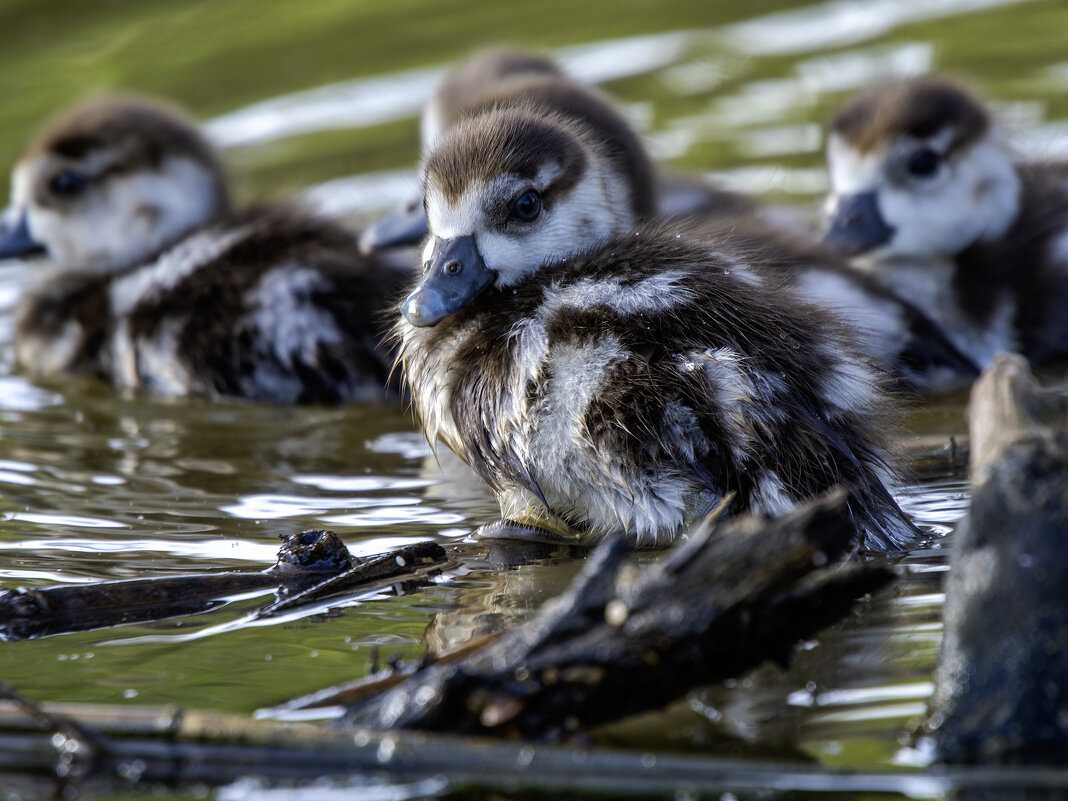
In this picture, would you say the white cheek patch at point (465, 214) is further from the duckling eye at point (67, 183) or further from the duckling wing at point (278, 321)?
the duckling eye at point (67, 183)

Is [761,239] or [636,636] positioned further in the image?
[761,239]

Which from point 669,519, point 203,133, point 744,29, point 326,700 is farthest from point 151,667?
point 744,29

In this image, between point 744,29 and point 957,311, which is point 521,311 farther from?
point 744,29

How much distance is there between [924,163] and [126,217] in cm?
269

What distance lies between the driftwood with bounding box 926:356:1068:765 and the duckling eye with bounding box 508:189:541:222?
1462 millimetres

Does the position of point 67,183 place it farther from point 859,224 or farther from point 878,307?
point 878,307

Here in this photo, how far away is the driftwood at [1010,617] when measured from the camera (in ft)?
6.18

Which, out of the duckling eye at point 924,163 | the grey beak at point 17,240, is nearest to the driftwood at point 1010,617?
the duckling eye at point 924,163

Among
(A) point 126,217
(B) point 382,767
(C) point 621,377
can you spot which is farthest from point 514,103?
(B) point 382,767

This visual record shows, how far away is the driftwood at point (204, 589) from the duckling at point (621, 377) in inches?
12.2

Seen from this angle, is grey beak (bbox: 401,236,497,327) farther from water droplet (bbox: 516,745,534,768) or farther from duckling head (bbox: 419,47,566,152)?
duckling head (bbox: 419,47,566,152)

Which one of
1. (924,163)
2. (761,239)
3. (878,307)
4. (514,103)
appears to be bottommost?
→ (878,307)

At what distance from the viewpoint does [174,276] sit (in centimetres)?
471

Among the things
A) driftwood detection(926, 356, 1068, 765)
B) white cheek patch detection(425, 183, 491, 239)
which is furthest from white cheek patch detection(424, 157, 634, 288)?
driftwood detection(926, 356, 1068, 765)
